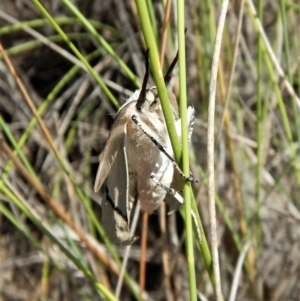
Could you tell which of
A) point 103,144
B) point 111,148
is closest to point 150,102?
point 111,148

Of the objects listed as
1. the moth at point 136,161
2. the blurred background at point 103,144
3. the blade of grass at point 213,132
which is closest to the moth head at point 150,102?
the moth at point 136,161

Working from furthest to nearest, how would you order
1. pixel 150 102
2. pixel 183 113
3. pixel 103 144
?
pixel 103 144, pixel 150 102, pixel 183 113

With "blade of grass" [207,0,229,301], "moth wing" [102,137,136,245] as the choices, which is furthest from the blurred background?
"blade of grass" [207,0,229,301]

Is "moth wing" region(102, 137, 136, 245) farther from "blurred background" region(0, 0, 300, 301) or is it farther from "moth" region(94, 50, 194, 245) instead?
"blurred background" region(0, 0, 300, 301)

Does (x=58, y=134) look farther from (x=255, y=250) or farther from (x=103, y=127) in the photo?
(x=255, y=250)

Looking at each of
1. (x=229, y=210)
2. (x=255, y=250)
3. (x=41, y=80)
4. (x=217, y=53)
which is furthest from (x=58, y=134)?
(x=217, y=53)

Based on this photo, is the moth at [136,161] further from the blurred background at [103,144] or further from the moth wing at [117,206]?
the blurred background at [103,144]

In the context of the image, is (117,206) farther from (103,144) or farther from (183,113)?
(103,144)

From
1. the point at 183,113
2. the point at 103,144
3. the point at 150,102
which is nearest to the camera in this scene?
the point at 183,113
